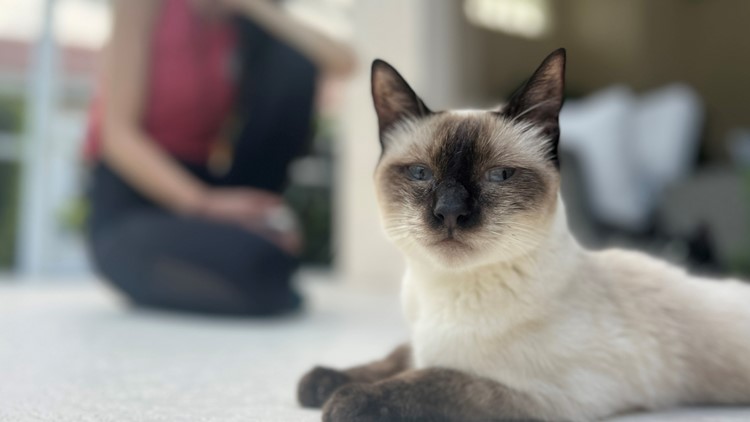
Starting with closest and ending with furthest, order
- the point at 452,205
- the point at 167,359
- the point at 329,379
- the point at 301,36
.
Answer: the point at 452,205 < the point at 329,379 < the point at 167,359 < the point at 301,36

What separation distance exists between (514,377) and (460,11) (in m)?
3.64

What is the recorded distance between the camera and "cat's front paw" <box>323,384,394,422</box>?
949mm

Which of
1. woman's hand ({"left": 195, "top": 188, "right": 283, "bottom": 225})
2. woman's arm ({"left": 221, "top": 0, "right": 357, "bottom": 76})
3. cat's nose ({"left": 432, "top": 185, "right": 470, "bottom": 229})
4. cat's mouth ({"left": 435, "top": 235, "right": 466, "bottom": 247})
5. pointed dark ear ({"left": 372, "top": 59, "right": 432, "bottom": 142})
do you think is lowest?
woman's hand ({"left": 195, "top": 188, "right": 283, "bottom": 225})

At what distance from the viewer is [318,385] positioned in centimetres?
116

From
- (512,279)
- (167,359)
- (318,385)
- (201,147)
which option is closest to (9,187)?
(201,147)

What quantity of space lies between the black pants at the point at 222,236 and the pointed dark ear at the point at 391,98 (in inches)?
53.2

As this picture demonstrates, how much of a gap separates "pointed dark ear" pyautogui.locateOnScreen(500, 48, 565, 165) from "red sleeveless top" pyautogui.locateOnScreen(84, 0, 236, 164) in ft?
5.71

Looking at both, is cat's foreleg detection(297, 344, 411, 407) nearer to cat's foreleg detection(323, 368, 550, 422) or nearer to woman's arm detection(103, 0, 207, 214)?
cat's foreleg detection(323, 368, 550, 422)

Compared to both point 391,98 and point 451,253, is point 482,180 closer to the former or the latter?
point 451,253

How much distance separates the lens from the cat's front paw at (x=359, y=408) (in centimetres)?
95

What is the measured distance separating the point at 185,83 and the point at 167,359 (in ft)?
3.97

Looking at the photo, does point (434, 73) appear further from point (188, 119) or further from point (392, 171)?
point (392, 171)

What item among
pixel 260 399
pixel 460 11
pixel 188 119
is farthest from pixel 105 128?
pixel 460 11

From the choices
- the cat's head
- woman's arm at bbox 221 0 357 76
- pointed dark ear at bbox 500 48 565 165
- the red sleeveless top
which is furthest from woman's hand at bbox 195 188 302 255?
pointed dark ear at bbox 500 48 565 165
